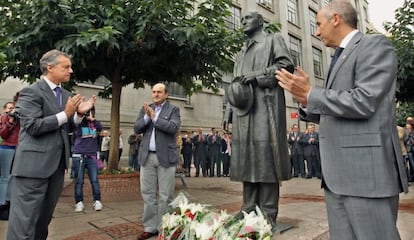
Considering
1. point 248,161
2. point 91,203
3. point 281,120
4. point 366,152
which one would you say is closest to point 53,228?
point 91,203

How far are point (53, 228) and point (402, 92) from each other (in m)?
10.6

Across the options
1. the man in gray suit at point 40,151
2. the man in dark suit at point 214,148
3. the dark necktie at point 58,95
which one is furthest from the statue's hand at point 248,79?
the man in dark suit at point 214,148

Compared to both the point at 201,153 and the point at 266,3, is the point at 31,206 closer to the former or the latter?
the point at 201,153

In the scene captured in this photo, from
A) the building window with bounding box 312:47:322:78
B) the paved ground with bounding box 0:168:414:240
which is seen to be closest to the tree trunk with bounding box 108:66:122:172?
the paved ground with bounding box 0:168:414:240

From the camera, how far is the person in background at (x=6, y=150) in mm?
4820

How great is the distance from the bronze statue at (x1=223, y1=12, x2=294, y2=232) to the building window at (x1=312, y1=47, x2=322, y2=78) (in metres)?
26.7

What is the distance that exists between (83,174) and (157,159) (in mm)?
2389

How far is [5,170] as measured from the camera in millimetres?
4965

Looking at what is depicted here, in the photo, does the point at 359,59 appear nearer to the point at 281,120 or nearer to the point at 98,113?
the point at 281,120

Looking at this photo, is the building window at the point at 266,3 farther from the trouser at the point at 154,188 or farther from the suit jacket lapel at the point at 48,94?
the suit jacket lapel at the point at 48,94

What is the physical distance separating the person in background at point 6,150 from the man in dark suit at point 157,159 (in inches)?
94.2

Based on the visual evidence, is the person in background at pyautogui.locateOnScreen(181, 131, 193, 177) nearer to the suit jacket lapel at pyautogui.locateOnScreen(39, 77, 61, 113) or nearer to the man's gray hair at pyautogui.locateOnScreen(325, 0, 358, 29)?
the suit jacket lapel at pyautogui.locateOnScreen(39, 77, 61, 113)

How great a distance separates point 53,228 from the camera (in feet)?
13.7

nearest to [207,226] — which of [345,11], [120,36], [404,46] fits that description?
[345,11]
